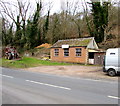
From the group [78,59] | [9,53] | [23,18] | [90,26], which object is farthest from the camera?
[23,18]

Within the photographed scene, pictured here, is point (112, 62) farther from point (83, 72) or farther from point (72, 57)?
point (72, 57)

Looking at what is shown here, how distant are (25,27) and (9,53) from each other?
14.8 meters

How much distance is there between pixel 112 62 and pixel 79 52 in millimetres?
12502

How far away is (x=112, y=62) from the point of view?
1107 centimetres

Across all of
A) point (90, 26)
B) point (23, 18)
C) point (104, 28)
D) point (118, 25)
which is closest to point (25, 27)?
point (23, 18)

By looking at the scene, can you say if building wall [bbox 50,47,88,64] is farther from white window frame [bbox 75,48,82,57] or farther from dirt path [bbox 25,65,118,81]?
dirt path [bbox 25,65,118,81]

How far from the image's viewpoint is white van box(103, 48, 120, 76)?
10820mm

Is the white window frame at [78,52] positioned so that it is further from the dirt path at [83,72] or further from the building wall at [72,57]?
the dirt path at [83,72]

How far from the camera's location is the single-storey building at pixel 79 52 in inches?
868

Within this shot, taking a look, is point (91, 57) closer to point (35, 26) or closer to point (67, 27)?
point (67, 27)

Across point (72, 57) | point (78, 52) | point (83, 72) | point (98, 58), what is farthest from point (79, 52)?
point (83, 72)

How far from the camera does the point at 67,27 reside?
38469 mm

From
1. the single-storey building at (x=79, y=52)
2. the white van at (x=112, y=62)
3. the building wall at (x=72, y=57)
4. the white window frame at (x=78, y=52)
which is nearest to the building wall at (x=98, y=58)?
the single-storey building at (x=79, y=52)

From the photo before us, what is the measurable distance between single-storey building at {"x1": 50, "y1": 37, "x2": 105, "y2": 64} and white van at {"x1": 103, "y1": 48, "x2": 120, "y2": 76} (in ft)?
32.7
